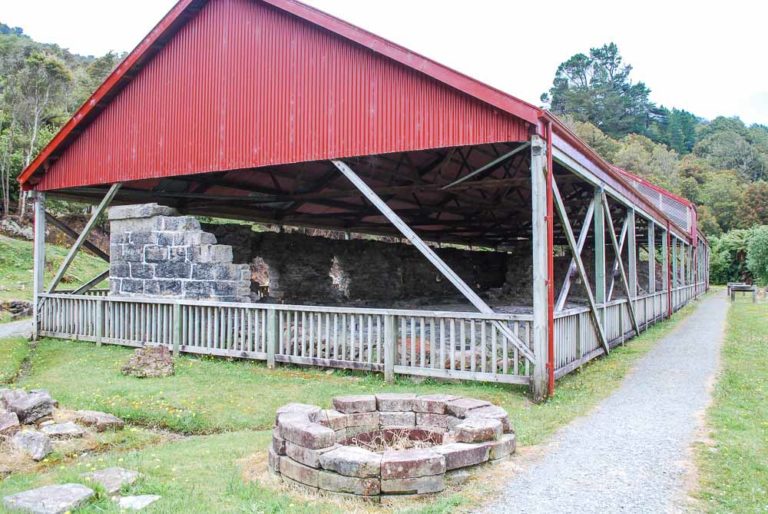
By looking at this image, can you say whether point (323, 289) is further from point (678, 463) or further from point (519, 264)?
point (678, 463)

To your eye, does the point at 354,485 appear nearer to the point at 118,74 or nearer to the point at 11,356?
the point at 11,356

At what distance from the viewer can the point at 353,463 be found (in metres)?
4.15

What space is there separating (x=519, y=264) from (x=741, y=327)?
34.4 feet

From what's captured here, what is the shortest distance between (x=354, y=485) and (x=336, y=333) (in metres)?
5.24

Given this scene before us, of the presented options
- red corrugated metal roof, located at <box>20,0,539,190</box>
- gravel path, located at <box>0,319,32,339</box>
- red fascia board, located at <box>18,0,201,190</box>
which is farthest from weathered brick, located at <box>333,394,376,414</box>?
gravel path, located at <box>0,319,32,339</box>

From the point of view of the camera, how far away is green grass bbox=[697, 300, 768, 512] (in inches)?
165

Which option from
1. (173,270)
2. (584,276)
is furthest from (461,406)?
(173,270)

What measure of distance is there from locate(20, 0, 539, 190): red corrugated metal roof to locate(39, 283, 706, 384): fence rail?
256 cm

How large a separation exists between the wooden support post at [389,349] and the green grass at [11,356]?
6110 mm

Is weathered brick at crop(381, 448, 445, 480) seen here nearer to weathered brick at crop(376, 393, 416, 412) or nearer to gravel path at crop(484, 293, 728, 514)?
gravel path at crop(484, 293, 728, 514)

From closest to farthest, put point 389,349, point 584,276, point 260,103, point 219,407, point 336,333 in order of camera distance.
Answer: point 219,407 < point 389,349 < point 336,333 < point 584,276 < point 260,103

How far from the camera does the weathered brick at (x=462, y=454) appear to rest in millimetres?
4441

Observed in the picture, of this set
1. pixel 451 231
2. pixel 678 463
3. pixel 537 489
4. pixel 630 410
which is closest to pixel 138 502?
pixel 537 489

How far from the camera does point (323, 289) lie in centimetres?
1820
